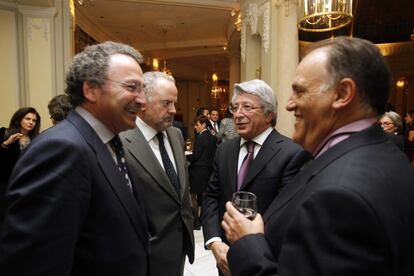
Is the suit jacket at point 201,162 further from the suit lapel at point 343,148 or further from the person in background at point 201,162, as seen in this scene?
the suit lapel at point 343,148

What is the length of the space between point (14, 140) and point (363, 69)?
3.76 meters

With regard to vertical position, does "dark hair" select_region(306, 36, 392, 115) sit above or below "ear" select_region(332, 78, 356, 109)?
above

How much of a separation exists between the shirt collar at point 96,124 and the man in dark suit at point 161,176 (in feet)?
1.49

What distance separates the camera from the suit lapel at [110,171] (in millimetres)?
1256

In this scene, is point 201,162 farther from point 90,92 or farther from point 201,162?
point 90,92

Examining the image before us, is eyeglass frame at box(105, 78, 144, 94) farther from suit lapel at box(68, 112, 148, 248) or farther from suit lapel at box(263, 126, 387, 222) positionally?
suit lapel at box(263, 126, 387, 222)

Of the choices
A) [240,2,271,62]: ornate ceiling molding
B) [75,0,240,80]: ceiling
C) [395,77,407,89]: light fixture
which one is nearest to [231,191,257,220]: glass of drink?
[240,2,271,62]: ornate ceiling molding

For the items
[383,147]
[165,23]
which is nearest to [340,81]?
[383,147]

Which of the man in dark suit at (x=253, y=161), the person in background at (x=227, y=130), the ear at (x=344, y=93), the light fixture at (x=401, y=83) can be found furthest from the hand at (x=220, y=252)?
the light fixture at (x=401, y=83)

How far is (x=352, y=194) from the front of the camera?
778 millimetres

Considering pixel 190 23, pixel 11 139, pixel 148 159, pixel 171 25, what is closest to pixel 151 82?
pixel 148 159

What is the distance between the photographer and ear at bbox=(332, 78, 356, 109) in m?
0.94

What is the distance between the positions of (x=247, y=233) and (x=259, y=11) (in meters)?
6.84

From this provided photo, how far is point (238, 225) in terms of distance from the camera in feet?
3.75
